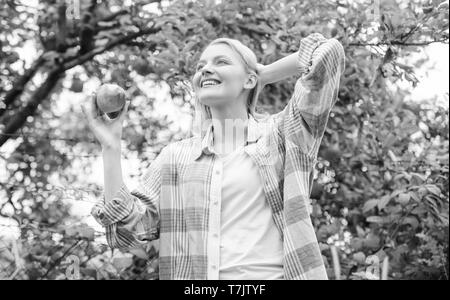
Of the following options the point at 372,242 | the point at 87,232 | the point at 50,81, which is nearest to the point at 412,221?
the point at 372,242

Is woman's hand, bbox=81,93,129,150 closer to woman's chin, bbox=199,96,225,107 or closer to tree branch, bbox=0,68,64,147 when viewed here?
woman's chin, bbox=199,96,225,107

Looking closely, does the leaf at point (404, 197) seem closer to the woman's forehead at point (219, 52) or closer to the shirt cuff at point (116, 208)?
the woman's forehead at point (219, 52)

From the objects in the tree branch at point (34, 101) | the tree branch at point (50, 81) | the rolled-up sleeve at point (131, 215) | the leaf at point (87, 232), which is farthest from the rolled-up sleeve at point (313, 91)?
the tree branch at point (34, 101)

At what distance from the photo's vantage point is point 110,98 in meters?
2.09

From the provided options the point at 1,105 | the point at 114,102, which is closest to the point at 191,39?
the point at 1,105

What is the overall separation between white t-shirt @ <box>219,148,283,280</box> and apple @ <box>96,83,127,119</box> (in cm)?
30

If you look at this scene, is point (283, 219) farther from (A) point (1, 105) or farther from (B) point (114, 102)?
(A) point (1, 105)

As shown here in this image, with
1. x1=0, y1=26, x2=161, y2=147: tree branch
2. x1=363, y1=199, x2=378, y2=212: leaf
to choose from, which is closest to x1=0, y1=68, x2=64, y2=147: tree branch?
x1=0, y1=26, x2=161, y2=147: tree branch

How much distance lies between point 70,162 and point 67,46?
77cm

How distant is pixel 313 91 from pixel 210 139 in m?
0.32

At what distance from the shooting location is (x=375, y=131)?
3943 mm

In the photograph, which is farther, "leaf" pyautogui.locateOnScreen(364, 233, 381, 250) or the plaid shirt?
"leaf" pyautogui.locateOnScreen(364, 233, 381, 250)

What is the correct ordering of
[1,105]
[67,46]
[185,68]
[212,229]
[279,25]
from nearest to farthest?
1. [212,229]
2. [1,105]
3. [185,68]
4. [279,25]
5. [67,46]

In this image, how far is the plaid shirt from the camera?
2051 millimetres
